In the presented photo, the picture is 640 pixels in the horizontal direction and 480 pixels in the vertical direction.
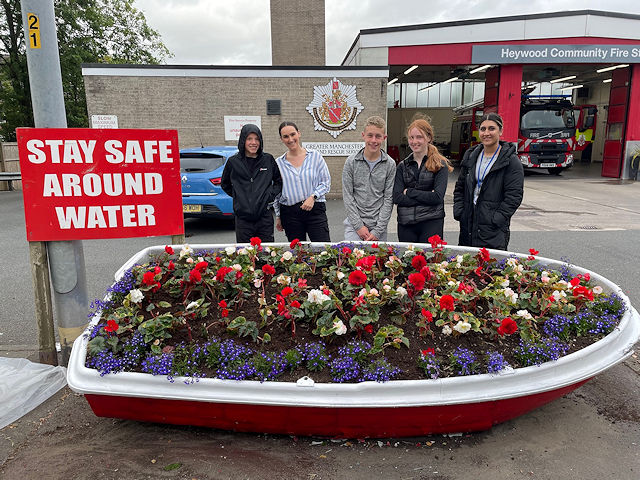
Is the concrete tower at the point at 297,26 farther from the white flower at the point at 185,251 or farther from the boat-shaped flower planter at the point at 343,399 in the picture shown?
the boat-shaped flower planter at the point at 343,399

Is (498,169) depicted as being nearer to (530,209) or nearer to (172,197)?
(172,197)

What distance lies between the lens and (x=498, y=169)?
391 centimetres

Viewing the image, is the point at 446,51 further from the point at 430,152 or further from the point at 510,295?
the point at 510,295

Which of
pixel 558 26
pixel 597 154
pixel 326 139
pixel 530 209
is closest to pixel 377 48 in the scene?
pixel 326 139

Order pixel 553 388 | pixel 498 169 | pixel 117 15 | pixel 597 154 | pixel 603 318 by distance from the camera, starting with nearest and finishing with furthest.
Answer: pixel 553 388 → pixel 603 318 → pixel 498 169 → pixel 117 15 → pixel 597 154

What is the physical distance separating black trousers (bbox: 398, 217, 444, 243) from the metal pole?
2.69m

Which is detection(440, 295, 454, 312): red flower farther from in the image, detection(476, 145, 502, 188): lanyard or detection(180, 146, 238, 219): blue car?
detection(180, 146, 238, 219): blue car

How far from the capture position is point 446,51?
55.1 feet

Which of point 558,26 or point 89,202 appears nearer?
point 89,202

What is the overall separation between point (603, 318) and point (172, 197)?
2.99 meters

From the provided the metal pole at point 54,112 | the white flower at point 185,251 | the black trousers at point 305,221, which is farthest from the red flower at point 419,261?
the metal pole at point 54,112

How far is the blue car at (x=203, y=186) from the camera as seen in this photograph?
319 inches

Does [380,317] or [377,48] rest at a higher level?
[377,48]

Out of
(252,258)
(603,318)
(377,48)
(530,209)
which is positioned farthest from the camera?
(377,48)
